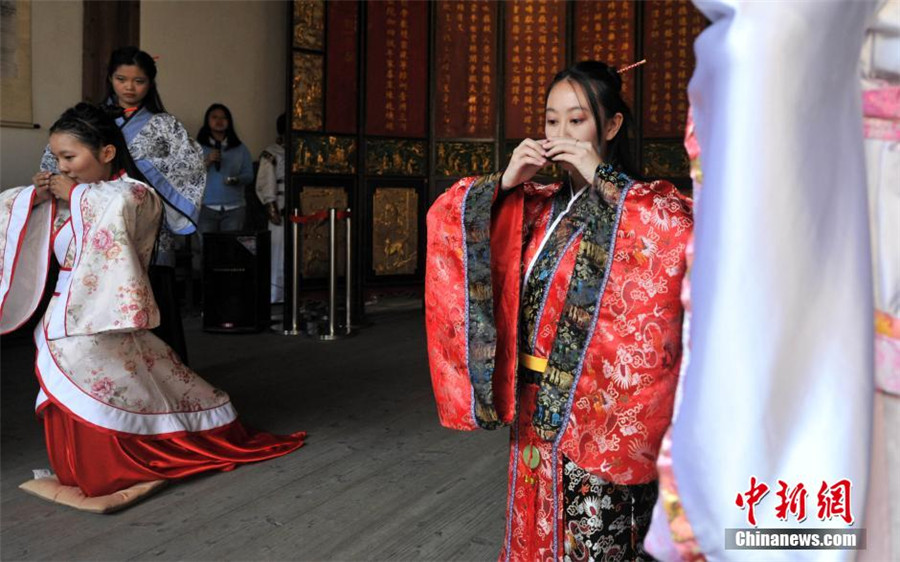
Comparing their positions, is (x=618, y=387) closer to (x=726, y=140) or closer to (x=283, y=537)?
(x=726, y=140)

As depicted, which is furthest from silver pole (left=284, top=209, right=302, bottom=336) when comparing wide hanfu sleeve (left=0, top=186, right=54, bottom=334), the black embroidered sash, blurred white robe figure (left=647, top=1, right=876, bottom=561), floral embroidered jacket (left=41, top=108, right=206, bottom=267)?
blurred white robe figure (left=647, top=1, right=876, bottom=561)

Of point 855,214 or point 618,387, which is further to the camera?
point 618,387

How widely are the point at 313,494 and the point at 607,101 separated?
5.37 ft

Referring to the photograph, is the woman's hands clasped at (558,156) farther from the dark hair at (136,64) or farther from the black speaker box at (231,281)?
the black speaker box at (231,281)

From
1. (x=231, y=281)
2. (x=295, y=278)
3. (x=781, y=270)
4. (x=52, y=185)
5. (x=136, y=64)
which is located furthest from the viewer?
(x=295, y=278)

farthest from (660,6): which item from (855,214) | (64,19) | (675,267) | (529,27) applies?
(855,214)

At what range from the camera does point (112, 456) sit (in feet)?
8.42

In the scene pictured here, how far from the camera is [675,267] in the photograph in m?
1.27

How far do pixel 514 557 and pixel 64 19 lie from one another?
16.9ft

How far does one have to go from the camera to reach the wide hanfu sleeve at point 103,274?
8.22 ft

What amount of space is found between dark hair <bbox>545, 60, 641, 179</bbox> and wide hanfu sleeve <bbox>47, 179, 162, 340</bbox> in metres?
1.54

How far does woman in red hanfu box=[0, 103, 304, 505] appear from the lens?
2521mm

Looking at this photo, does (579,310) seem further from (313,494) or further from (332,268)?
(332,268)

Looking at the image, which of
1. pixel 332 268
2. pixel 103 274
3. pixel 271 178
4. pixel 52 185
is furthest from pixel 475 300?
pixel 271 178
